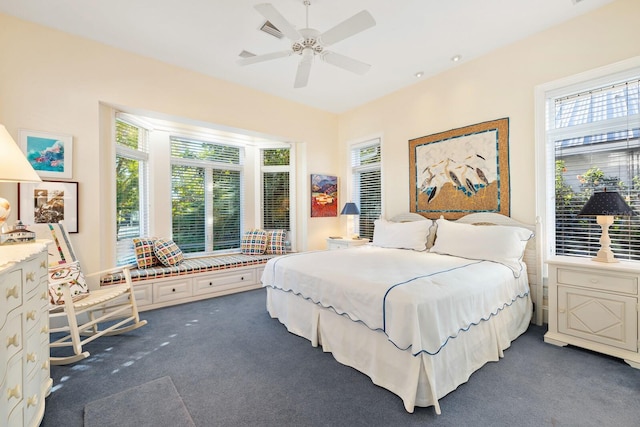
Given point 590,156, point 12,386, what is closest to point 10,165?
point 12,386

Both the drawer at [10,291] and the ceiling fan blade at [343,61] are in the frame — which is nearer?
the drawer at [10,291]

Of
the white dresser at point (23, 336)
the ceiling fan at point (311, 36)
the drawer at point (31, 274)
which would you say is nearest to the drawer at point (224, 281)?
the white dresser at point (23, 336)

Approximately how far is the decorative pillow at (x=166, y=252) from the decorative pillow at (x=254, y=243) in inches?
43.5

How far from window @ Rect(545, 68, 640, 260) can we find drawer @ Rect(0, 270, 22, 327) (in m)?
4.08

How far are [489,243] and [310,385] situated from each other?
2.10 meters

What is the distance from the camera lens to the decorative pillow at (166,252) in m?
3.82

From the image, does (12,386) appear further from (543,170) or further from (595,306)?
(543,170)

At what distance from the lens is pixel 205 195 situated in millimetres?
4758

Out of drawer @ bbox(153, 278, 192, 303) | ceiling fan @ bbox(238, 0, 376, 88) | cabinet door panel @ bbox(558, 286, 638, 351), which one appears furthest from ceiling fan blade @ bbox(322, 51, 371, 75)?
drawer @ bbox(153, 278, 192, 303)

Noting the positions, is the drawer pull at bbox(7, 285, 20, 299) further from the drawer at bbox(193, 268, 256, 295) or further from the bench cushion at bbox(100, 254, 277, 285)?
the drawer at bbox(193, 268, 256, 295)

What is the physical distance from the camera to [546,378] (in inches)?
78.5

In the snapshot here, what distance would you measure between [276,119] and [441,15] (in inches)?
107

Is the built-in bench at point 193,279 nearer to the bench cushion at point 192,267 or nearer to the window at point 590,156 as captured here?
the bench cushion at point 192,267

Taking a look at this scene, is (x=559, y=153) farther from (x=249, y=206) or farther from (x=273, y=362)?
(x=249, y=206)
